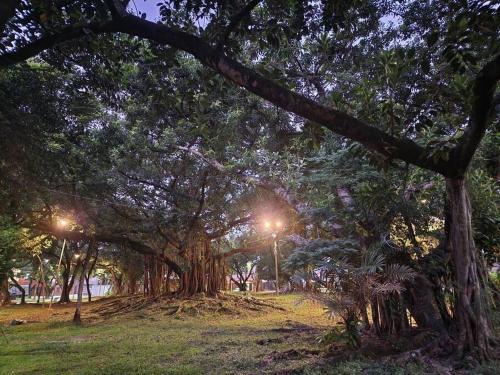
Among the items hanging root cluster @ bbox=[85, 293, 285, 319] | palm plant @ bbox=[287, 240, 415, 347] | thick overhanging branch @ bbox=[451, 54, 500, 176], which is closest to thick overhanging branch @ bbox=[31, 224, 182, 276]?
hanging root cluster @ bbox=[85, 293, 285, 319]

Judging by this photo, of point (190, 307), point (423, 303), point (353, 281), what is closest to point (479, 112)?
point (353, 281)

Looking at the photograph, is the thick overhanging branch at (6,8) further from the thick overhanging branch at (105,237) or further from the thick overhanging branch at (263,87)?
the thick overhanging branch at (105,237)

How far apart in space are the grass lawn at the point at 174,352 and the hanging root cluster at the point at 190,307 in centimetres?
191

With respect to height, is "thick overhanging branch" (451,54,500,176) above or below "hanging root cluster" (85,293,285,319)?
above

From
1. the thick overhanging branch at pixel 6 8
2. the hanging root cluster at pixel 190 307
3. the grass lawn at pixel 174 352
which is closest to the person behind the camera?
the thick overhanging branch at pixel 6 8

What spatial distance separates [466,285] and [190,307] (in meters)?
8.71

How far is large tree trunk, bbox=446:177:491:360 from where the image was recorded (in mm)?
3619

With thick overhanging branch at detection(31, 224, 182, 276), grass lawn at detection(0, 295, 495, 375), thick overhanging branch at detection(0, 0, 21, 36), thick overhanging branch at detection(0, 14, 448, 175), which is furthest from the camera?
thick overhanging branch at detection(31, 224, 182, 276)

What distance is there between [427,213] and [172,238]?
8825 mm

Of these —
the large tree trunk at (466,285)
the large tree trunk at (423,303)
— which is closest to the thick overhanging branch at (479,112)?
the large tree trunk at (466,285)

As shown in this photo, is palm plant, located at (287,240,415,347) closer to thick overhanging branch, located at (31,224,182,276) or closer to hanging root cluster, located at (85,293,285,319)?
hanging root cluster, located at (85,293,285,319)

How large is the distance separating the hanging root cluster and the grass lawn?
1.91 m

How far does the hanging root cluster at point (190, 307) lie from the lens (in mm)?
10898

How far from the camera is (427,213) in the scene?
478 cm
